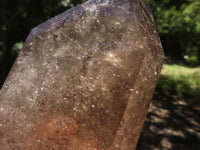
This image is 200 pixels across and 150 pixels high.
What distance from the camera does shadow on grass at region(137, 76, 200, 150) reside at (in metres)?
2.85

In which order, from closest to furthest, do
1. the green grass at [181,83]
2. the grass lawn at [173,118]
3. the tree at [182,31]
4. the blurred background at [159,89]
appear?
the blurred background at [159,89], the grass lawn at [173,118], the green grass at [181,83], the tree at [182,31]

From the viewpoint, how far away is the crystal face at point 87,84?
3.16 ft

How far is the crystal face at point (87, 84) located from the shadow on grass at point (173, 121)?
4.72 feet

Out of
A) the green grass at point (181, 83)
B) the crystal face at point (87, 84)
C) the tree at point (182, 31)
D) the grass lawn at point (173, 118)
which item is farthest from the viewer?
the tree at point (182, 31)

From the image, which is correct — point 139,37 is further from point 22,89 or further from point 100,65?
point 22,89

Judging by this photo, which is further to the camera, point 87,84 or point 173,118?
point 173,118

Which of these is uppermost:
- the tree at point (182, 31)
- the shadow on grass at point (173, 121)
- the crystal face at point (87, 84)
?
the crystal face at point (87, 84)

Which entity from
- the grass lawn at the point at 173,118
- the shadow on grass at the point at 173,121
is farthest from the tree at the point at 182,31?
the shadow on grass at the point at 173,121

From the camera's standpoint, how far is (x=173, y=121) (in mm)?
3555

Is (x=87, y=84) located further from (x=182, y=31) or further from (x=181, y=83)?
(x=182, y=31)

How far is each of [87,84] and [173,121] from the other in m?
3.25

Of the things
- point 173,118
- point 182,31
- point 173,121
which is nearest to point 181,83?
point 173,118

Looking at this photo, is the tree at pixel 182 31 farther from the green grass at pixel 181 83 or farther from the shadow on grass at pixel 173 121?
the shadow on grass at pixel 173 121

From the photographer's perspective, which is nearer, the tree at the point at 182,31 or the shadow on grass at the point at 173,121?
the shadow on grass at the point at 173,121
